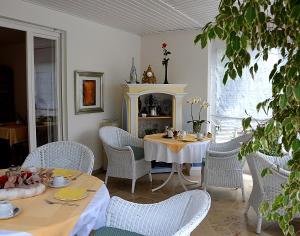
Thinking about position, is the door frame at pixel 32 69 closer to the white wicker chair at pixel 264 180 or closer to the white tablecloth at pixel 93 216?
the white tablecloth at pixel 93 216

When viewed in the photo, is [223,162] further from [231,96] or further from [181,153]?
[231,96]

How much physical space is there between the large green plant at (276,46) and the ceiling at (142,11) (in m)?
2.99

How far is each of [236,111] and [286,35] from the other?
4537mm

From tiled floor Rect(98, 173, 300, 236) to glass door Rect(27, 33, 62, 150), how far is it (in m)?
1.22

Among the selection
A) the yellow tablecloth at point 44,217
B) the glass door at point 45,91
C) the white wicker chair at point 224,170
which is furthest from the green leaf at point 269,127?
the glass door at point 45,91

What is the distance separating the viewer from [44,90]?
14.2 feet

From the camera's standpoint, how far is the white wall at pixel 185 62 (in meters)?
5.49

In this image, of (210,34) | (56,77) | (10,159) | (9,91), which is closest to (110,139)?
(56,77)

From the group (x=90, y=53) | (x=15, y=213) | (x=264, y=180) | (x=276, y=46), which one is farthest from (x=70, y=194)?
(x=90, y=53)

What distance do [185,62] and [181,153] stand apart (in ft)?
7.07

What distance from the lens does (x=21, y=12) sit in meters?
3.75

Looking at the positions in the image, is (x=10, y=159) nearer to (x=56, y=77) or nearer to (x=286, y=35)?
(x=56, y=77)

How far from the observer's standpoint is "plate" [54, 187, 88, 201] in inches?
71.0

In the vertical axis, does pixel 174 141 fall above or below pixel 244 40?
below
